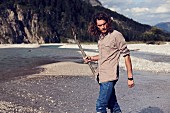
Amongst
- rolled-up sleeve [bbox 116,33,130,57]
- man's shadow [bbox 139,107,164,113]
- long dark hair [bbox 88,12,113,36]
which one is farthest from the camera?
man's shadow [bbox 139,107,164,113]

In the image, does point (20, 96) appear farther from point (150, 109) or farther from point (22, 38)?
point (22, 38)

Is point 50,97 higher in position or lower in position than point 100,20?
lower

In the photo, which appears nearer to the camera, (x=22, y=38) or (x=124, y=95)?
(x=124, y=95)

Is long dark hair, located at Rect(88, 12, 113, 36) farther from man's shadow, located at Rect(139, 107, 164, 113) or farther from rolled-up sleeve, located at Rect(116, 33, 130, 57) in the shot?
man's shadow, located at Rect(139, 107, 164, 113)

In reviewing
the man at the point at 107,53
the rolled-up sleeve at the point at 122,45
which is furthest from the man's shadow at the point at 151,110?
the rolled-up sleeve at the point at 122,45

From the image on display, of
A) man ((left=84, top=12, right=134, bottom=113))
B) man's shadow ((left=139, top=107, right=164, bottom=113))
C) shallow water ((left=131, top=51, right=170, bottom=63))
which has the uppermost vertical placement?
man ((left=84, top=12, right=134, bottom=113))

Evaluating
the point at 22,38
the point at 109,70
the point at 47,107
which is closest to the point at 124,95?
the point at 47,107

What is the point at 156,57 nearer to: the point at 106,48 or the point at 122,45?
the point at 106,48

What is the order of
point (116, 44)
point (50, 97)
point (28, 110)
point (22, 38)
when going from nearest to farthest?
point (116, 44) < point (28, 110) < point (50, 97) < point (22, 38)

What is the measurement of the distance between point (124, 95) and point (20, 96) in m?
5.09

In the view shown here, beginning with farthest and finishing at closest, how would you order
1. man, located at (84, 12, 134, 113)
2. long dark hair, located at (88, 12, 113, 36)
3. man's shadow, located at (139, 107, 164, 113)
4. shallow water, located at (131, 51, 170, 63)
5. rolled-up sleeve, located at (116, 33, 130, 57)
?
1. shallow water, located at (131, 51, 170, 63)
2. man's shadow, located at (139, 107, 164, 113)
3. long dark hair, located at (88, 12, 113, 36)
4. man, located at (84, 12, 134, 113)
5. rolled-up sleeve, located at (116, 33, 130, 57)

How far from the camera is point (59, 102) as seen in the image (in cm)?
1430

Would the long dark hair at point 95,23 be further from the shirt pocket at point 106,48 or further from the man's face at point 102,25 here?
the shirt pocket at point 106,48

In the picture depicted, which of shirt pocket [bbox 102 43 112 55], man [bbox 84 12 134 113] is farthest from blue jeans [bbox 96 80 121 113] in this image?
shirt pocket [bbox 102 43 112 55]
